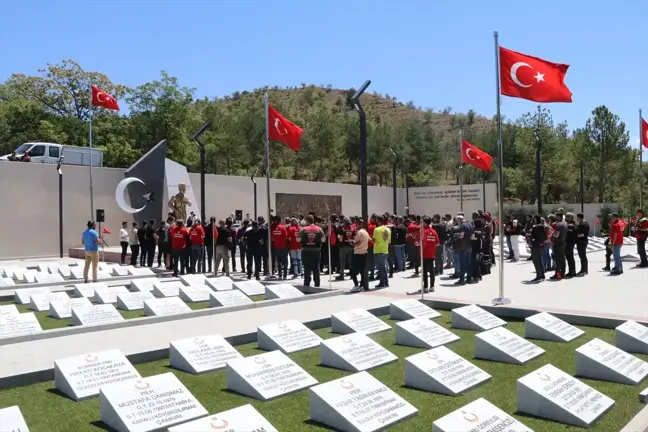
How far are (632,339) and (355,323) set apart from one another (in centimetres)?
372

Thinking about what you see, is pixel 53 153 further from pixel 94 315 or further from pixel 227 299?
pixel 94 315

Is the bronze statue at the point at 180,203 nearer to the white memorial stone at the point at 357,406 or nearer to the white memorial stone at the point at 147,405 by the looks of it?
the white memorial stone at the point at 147,405

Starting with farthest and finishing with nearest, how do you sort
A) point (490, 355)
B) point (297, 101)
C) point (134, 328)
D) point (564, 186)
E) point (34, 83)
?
point (297, 101), point (564, 186), point (34, 83), point (134, 328), point (490, 355)

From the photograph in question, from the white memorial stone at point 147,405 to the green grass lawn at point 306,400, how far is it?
0.99 ft

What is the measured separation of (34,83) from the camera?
50.8 m

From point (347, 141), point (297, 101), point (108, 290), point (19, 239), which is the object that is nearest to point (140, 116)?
point (347, 141)

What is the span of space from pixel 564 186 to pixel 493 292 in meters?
48.8

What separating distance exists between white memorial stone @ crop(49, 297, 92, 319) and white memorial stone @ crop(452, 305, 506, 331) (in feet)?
20.5

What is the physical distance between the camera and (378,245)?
46.2ft

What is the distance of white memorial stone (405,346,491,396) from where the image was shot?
5.92 meters

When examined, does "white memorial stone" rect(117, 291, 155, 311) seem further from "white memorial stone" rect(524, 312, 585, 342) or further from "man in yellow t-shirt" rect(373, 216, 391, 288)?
"white memorial stone" rect(524, 312, 585, 342)

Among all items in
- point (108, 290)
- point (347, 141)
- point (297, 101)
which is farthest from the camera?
point (297, 101)

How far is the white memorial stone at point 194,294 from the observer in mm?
12531

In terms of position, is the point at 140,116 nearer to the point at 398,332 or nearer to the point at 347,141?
the point at 347,141
